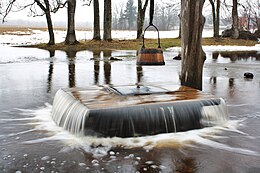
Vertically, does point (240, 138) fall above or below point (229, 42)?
below

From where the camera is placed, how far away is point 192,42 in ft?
23.8

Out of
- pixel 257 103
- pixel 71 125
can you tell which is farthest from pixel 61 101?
pixel 257 103

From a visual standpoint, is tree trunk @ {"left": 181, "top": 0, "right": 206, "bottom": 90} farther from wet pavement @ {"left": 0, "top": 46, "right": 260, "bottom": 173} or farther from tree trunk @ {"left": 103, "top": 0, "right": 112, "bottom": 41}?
tree trunk @ {"left": 103, "top": 0, "right": 112, "bottom": 41}

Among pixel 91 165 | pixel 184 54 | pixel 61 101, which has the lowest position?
pixel 91 165

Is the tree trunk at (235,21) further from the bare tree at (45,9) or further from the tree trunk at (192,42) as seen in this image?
the tree trunk at (192,42)

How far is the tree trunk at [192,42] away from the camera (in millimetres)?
7145

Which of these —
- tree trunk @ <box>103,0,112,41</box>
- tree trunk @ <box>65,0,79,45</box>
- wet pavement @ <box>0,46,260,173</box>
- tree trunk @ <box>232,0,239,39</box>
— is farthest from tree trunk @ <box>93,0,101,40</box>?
wet pavement @ <box>0,46,260,173</box>

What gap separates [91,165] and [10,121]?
2.55 meters

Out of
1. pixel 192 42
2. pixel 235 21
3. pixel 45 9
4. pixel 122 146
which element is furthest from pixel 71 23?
pixel 122 146

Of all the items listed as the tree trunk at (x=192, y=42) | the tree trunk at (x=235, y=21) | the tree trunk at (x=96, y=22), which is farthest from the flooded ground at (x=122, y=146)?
the tree trunk at (x=235, y=21)

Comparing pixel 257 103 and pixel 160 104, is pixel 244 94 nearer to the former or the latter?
pixel 257 103

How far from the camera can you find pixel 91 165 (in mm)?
4328

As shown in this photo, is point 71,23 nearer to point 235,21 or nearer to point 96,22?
point 96,22

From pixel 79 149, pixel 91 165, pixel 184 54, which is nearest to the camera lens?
pixel 91 165
